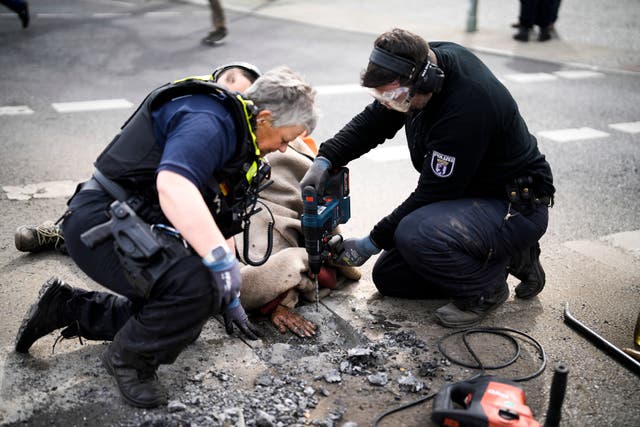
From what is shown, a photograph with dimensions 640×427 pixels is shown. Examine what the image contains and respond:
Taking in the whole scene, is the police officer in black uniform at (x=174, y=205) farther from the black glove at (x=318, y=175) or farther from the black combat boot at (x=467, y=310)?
the black combat boot at (x=467, y=310)

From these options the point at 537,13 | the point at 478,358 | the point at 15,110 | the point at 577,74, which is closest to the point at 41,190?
the point at 15,110

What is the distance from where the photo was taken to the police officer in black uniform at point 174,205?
8.70 feet

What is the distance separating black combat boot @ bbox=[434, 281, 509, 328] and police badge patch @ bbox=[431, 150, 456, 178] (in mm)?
713

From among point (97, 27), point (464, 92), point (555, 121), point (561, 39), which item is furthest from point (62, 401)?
point (561, 39)

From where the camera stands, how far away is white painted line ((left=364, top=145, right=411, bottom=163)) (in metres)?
6.45

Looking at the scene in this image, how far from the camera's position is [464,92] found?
345 cm

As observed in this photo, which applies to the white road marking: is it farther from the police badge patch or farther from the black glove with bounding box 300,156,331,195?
the black glove with bounding box 300,156,331,195

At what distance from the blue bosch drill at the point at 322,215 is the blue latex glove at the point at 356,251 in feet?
0.21

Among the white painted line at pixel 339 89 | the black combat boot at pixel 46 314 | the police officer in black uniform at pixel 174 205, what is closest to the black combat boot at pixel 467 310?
the police officer in black uniform at pixel 174 205

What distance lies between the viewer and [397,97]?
3447 millimetres

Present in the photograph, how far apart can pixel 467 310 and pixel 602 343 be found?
0.69 m

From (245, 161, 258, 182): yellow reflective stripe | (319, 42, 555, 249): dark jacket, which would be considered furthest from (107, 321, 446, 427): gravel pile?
(245, 161, 258, 182): yellow reflective stripe

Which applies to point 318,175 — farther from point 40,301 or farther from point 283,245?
point 40,301

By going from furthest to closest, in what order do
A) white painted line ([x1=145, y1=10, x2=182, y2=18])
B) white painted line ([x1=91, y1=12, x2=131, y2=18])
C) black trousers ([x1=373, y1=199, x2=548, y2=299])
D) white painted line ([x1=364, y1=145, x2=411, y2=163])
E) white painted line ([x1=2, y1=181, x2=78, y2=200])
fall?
white painted line ([x1=145, y1=10, x2=182, y2=18]) < white painted line ([x1=91, y1=12, x2=131, y2=18]) < white painted line ([x1=364, y1=145, x2=411, y2=163]) < white painted line ([x1=2, y1=181, x2=78, y2=200]) < black trousers ([x1=373, y1=199, x2=548, y2=299])
